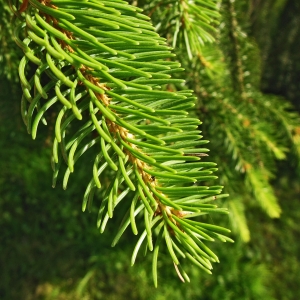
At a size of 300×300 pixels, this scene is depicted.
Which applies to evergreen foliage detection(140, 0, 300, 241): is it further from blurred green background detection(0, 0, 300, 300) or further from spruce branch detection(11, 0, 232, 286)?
blurred green background detection(0, 0, 300, 300)

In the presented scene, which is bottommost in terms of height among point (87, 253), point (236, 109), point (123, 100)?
point (87, 253)

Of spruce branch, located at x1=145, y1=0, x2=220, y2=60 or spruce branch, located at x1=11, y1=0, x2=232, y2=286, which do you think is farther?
spruce branch, located at x1=145, y1=0, x2=220, y2=60

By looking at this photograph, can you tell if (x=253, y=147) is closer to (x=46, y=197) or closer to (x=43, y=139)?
(x=43, y=139)

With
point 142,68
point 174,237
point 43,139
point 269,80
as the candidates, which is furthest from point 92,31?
point 269,80

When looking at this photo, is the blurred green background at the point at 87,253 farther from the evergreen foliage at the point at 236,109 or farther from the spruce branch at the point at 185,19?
the spruce branch at the point at 185,19

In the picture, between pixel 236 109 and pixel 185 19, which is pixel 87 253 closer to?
pixel 236 109

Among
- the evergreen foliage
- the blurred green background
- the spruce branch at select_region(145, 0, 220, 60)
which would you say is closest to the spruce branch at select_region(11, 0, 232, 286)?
the spruce branch at select_region(145, 0, 220, 60)

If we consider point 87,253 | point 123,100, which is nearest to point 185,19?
point 123,100
